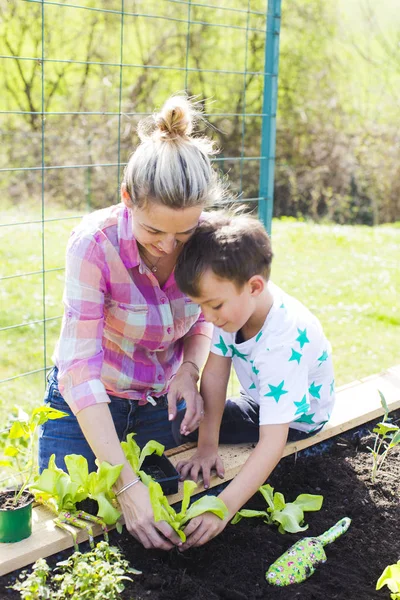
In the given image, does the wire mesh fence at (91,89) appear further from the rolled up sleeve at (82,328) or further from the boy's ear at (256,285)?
the boy's ear at (256,285)

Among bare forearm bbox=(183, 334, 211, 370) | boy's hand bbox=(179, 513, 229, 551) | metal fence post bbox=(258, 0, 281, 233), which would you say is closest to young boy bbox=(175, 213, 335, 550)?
boy's hand bbox=(179, 513, 229, 551)

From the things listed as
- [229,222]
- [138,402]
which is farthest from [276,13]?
[138,402]

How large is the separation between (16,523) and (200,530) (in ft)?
1.38

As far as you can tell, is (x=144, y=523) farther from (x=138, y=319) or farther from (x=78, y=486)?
(x=138, y=319)

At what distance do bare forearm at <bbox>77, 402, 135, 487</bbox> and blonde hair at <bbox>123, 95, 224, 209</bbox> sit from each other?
0.53m

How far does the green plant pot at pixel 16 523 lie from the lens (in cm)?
161

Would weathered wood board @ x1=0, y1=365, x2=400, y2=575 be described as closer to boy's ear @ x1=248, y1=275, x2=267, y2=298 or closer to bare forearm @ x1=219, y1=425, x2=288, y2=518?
bare forearm @ x1=219, y1=425, x2=288, y2=518

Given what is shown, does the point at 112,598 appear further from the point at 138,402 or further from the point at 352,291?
the point at 352,291

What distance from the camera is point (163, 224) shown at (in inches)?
68.1

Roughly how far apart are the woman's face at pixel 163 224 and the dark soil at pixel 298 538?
74 cm

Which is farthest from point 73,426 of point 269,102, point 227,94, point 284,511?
point 227,94

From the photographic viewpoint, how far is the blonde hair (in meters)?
1.69

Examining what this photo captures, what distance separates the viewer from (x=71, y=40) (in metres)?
7.89

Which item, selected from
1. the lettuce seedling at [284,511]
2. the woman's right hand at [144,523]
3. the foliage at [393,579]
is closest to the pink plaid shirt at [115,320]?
the woman's right hand at [144,523]
